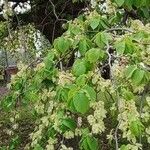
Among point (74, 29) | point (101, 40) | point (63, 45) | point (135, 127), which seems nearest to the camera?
point (135, 127)

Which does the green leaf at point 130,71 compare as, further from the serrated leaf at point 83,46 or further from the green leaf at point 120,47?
the serrated leaf at point 83,46

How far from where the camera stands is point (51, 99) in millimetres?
4277

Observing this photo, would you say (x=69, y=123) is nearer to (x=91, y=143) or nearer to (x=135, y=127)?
(x=91, y=143)

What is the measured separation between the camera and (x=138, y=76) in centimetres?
327

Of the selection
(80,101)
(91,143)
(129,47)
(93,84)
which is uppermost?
(129,47)

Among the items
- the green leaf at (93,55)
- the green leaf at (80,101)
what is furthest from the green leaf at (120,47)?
the green leaf at (80,101)

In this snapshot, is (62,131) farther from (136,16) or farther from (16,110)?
(136,16)

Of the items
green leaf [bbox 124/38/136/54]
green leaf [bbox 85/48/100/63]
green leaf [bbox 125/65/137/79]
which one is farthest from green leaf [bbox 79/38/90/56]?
green leaf [bbox 125/65/137/79]

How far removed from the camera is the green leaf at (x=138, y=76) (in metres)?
3.26

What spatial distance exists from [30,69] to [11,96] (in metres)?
0.30

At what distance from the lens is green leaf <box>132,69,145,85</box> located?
3.26 metres

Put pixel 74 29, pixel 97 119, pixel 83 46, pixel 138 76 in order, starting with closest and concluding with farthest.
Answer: pixel 138 76 → pixel 97 119 → pixel 83 46 → pixel 74 29

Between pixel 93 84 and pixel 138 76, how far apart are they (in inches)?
15.4

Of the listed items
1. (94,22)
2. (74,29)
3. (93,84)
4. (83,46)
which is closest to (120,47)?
(93,84)
